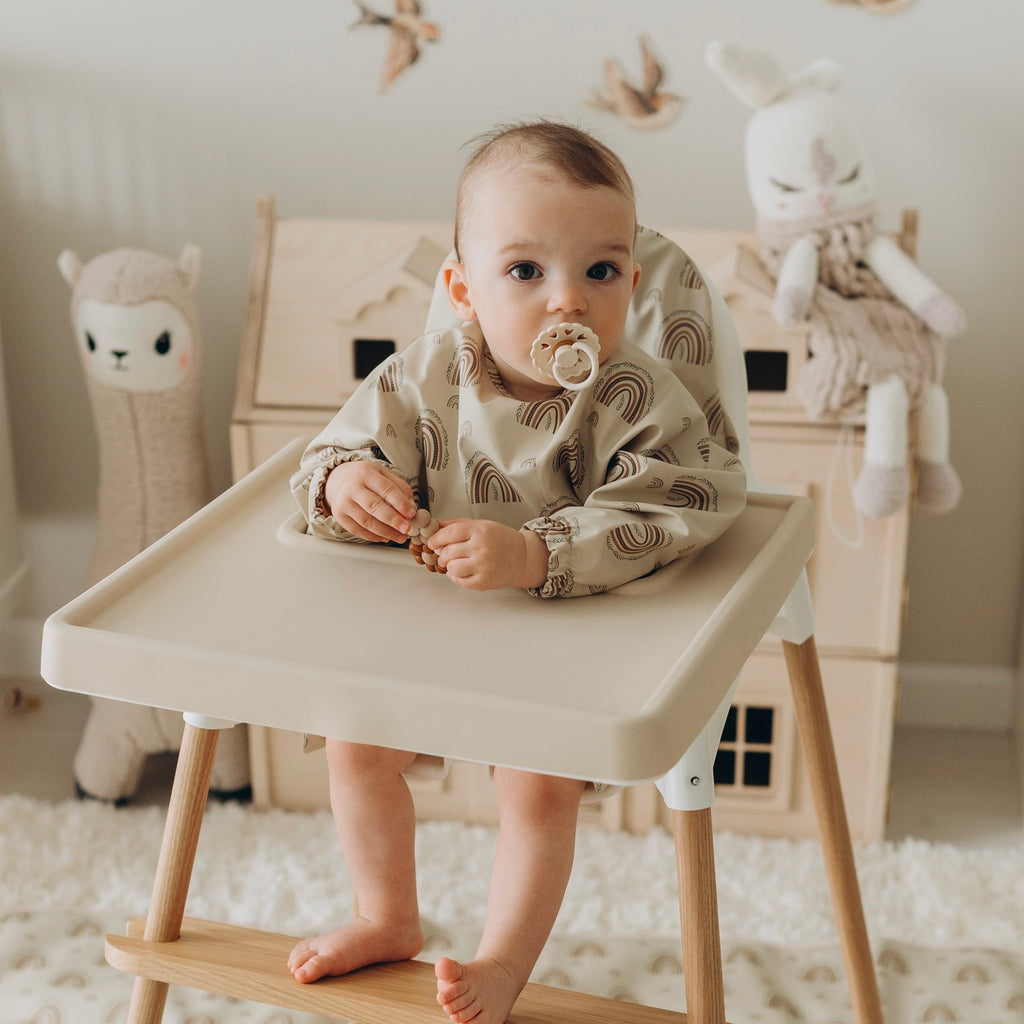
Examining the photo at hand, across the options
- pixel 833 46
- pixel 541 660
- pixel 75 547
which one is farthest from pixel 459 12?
pixel 541 660

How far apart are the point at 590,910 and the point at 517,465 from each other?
886mm

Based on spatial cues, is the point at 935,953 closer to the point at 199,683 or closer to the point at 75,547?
the point at 199,683

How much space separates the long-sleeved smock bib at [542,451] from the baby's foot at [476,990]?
0.86 feet

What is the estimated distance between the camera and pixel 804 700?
1.08m

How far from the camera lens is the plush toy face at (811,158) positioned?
1.52 m

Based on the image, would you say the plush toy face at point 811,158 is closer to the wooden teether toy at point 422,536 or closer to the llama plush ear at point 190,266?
the llama plush ear at point 190,266

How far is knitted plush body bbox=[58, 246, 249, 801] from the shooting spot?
1.62m

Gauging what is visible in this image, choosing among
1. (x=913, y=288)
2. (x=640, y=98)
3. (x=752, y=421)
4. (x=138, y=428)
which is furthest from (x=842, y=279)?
(x=138, y=428)

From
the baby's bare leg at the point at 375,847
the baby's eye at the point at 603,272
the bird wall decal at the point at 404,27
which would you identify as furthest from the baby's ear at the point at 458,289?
the bird wall decal at the point at 404,27

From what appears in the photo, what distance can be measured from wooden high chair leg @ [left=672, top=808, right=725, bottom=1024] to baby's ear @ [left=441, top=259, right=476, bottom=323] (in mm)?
374

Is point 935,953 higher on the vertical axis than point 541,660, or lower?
lower

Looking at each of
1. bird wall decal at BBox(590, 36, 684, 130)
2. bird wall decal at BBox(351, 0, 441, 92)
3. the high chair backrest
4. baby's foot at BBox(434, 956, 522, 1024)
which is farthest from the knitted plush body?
baby's foot at BBox(434, 956, 522, 1024)

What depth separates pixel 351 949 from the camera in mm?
919

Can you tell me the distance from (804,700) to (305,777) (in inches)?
34.4
